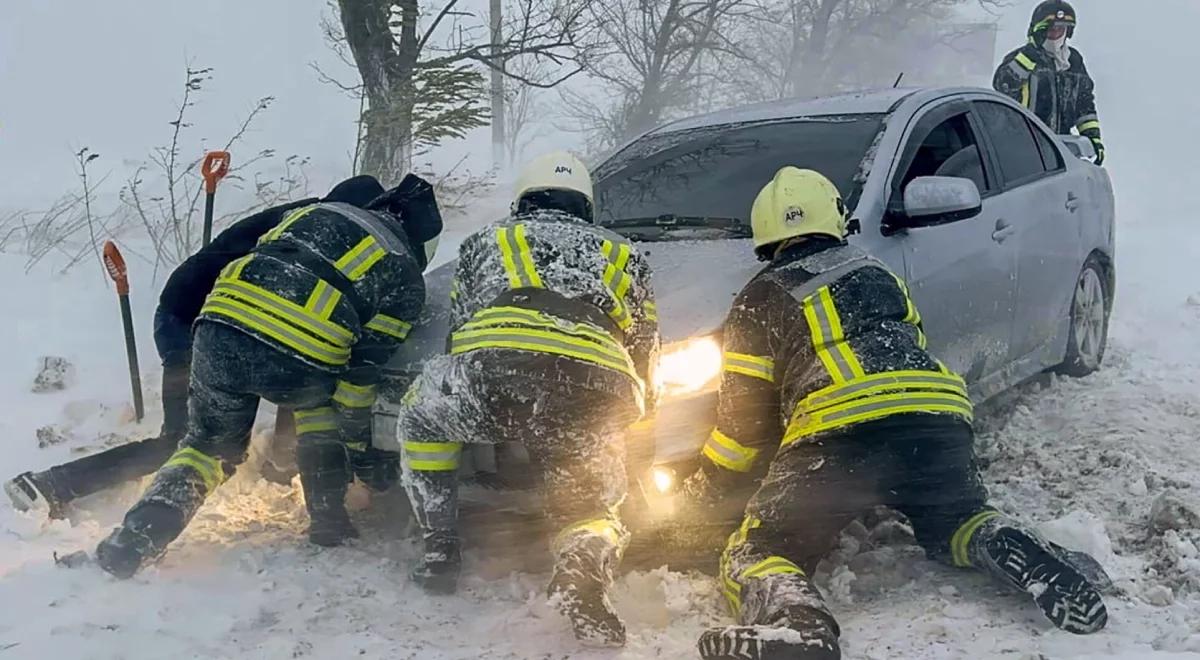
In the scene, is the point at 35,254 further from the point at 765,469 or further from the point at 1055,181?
the point at 1055,181

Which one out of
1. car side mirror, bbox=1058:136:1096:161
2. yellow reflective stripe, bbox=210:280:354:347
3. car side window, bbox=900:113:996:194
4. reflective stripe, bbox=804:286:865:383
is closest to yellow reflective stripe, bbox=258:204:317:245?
yellow reflective stripe, bbox=210:280:354:347

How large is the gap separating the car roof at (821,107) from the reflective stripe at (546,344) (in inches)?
86.8

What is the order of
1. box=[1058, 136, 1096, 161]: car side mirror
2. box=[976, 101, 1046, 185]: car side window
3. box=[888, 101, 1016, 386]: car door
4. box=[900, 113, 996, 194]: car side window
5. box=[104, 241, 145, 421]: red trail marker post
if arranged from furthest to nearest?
box=[1058, 136, 1096, 161]: car side mirror < box=[976, 101, 1046, 185]: car side window < box=[104, 241, 145, 421]: red trail marker post < box=[900, 113, 996, 194]: car side window < box=[888, 101, 1016, 386]: car door

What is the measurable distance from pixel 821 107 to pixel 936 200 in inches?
42.9

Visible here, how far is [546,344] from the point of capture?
3.12 metres

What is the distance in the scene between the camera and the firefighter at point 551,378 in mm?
3135

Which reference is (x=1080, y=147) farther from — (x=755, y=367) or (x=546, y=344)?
(x=546, y=344)

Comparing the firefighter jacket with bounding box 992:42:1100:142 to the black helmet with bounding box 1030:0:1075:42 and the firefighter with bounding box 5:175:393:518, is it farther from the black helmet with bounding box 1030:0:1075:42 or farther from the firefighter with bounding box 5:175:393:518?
the firefighter with bounding box 5:175:393:518

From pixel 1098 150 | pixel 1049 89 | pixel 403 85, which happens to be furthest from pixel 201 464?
pixel 1049 89

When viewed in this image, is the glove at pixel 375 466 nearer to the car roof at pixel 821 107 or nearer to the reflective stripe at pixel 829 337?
the reflective stripe at pixel 829 337

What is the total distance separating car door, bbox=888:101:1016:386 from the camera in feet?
14.0

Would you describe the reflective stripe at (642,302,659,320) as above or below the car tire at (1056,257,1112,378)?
above

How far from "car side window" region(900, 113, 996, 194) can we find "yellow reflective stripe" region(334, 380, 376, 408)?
2399 mm

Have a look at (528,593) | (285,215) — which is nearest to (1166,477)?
(528,593)
